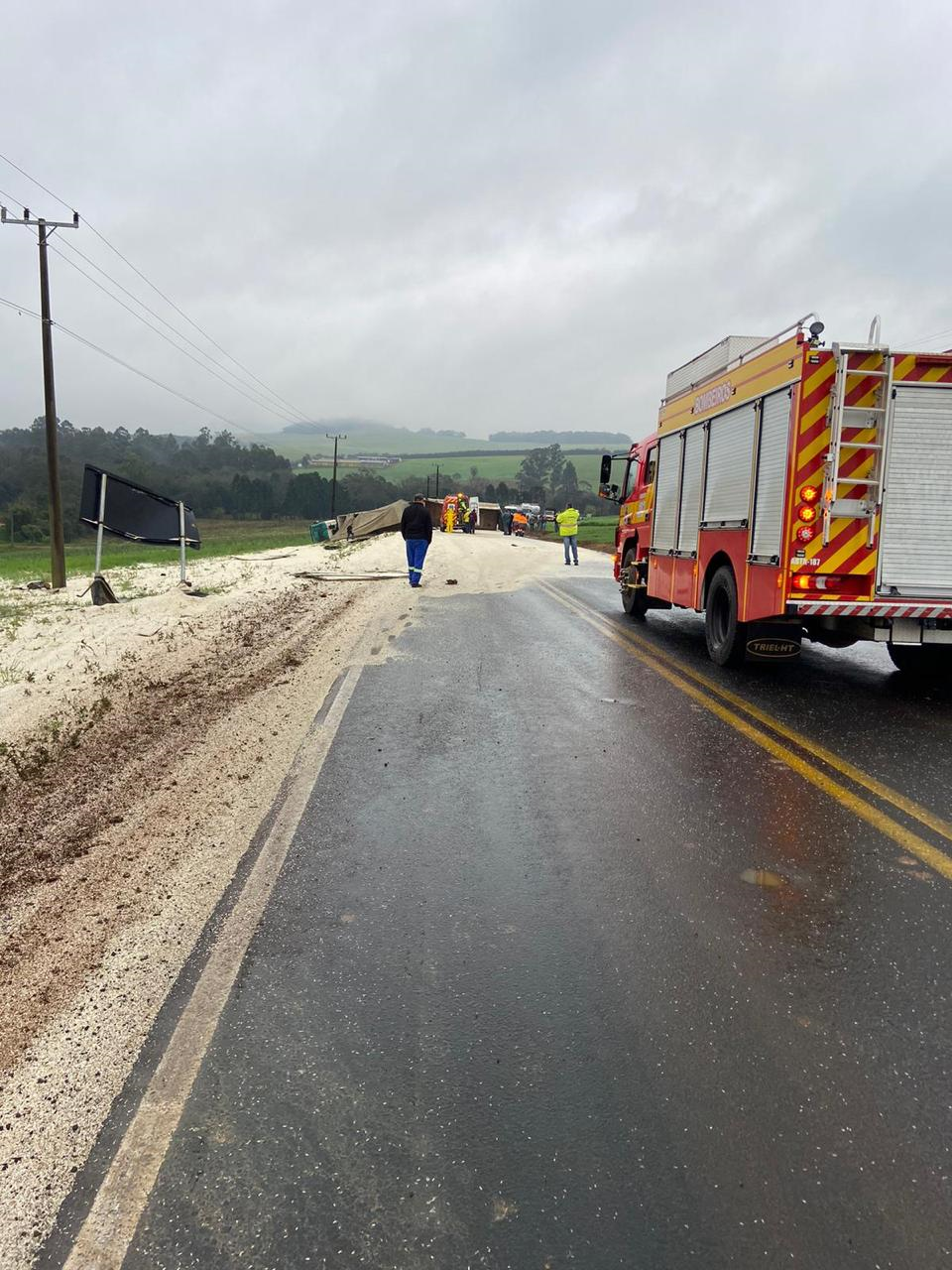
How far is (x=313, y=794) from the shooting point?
505cm

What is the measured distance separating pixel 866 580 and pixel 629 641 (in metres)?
3.85

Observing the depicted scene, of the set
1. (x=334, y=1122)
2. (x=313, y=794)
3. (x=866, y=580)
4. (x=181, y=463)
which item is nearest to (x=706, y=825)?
(x=313, y=794)

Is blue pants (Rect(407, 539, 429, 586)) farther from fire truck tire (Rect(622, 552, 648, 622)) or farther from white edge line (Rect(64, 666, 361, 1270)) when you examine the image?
white edge line (Rect(64, 666, 361, 1270))

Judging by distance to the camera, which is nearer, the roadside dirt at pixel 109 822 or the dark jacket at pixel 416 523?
the roadside dirt at pixel 109 822

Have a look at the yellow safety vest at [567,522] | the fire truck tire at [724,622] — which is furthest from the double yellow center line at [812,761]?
the yellow safety vest at [567,522]

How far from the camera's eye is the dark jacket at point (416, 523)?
1667 cm

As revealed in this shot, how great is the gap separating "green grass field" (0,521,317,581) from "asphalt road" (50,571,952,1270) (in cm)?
2320

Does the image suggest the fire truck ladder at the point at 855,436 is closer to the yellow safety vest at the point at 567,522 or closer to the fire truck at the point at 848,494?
the fire truck at the point at 848,494

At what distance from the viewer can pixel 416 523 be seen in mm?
16766

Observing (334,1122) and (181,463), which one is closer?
(334,1122)

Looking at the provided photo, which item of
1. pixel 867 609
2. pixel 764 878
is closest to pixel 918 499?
pixel 867 609

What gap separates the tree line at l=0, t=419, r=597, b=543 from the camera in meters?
71.9

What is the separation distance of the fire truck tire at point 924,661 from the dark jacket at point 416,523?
974 cm

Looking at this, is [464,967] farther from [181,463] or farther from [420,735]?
[181,463]
